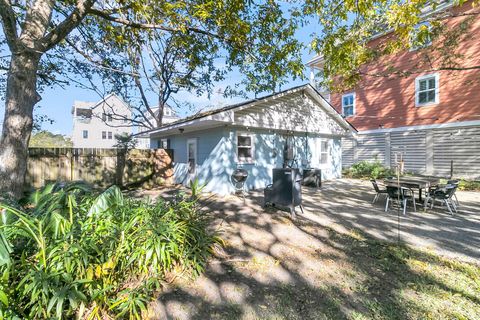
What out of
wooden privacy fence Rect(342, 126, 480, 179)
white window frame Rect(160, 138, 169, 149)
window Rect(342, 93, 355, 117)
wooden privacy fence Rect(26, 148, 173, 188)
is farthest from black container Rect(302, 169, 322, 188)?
white window frame Rect(160, 138, 169, 149)

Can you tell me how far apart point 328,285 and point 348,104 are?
15270 mm

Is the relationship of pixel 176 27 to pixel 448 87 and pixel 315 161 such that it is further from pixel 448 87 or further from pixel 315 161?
pixel 448 87

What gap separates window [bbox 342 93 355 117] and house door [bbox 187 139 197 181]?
11.0 m

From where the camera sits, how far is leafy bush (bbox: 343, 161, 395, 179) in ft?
40.5

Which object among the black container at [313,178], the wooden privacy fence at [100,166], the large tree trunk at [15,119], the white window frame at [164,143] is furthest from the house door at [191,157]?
the large tree trunk at [15,119]

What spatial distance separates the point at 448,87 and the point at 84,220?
15.6 meters

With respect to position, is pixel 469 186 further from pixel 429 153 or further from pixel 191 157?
pixel 191 157

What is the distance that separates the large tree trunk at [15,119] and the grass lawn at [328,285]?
379cm

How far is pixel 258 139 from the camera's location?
31.7 ft

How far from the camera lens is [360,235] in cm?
440

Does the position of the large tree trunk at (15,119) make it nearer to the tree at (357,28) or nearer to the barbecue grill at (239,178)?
the barbecue grill at (239,178)

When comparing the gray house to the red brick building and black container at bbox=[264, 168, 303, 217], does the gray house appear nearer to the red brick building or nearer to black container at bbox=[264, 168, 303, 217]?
the red brick building

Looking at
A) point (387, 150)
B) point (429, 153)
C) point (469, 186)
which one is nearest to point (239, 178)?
point (469, 186)

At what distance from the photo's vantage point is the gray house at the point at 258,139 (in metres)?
8.66
